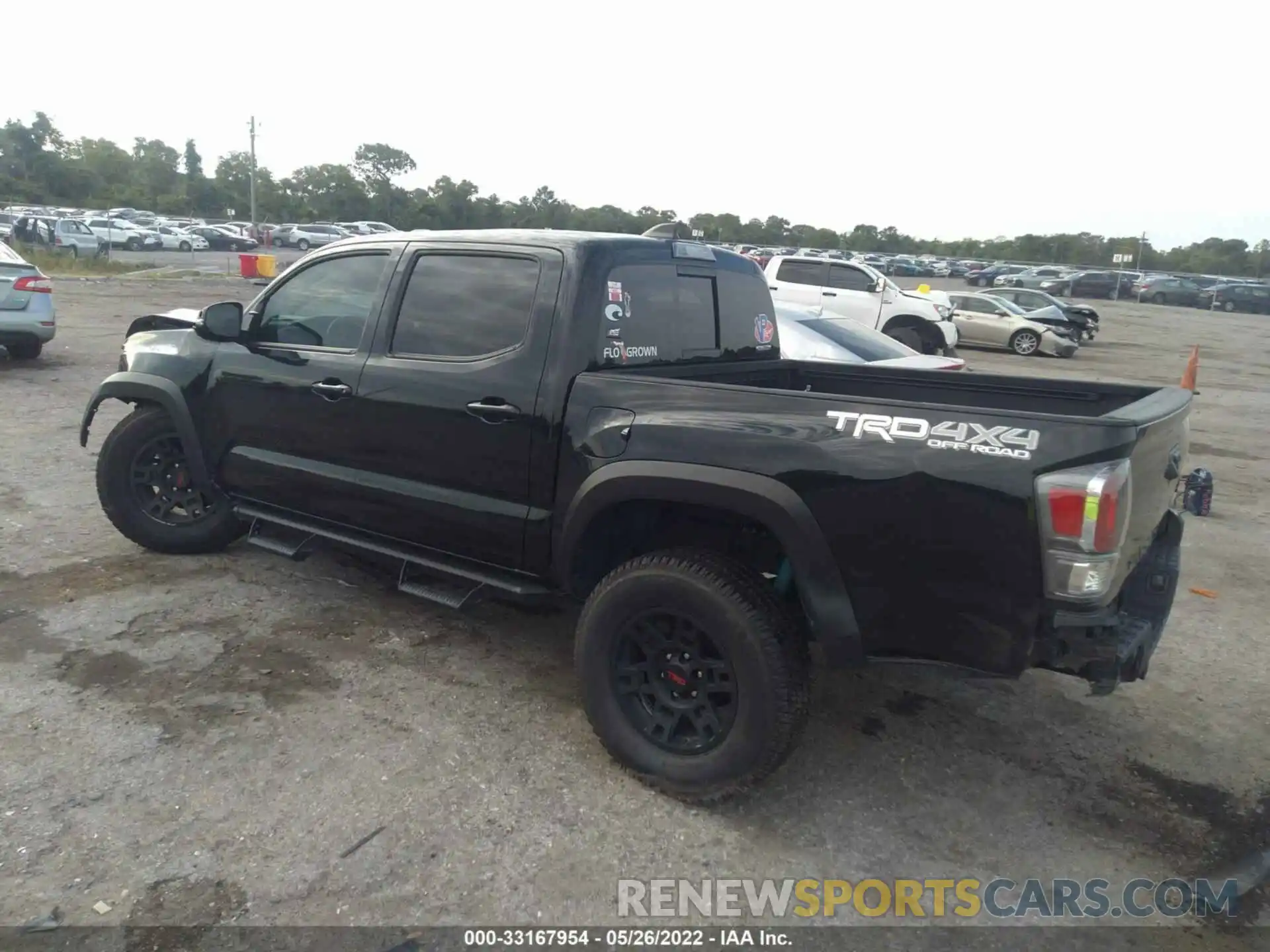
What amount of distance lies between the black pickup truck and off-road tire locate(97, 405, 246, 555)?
0.10ft

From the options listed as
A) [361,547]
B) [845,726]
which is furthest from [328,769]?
[845,726]

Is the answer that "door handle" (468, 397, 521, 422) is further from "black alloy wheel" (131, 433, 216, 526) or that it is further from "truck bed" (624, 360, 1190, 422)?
"black alloy wheel" (131, 433, 216, 526)

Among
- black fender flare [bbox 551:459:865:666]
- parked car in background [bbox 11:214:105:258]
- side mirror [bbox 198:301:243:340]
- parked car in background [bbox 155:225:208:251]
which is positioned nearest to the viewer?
black fender flare [bbox 551:459:865:666]

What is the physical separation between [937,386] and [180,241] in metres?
48.3

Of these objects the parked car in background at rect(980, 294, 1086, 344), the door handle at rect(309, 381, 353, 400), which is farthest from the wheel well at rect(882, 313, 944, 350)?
the door handle at rect(309, 381, 353, 400)

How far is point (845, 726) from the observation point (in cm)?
394

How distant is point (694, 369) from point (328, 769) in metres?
2.16

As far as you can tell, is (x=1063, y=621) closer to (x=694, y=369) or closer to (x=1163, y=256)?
(x=694, y=369)

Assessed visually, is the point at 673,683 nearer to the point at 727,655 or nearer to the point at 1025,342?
the point at 727,655

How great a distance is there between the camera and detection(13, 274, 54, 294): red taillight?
10.7 m

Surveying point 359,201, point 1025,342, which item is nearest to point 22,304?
Result: point 1025,342

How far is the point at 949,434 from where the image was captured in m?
2.79

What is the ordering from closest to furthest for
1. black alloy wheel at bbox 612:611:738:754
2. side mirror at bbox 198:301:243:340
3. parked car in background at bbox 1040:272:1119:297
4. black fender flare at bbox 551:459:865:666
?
black fender flare at bbox 551:459:865:666 → black alloy wheel at bbox 612:611:738:754 → side mirror at bbox 198:301:243:340 → parked car in background at bbox 1040:272:1119:297

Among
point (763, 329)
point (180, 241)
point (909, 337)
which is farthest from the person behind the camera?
point (180, 241)
